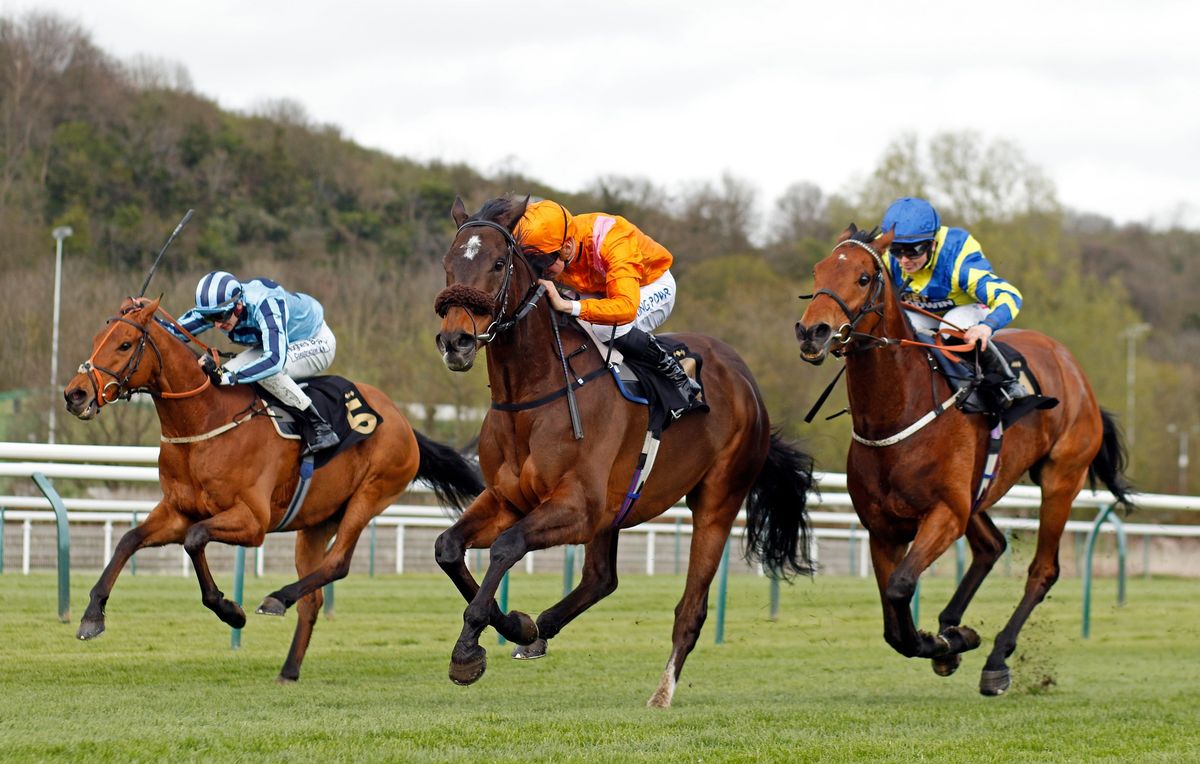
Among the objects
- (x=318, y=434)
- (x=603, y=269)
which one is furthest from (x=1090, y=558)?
(x=603, y=269)

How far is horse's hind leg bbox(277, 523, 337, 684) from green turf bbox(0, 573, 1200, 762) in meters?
0.16

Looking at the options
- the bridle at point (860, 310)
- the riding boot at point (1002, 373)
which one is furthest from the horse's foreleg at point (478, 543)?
the riding boot at point (1002, 373)

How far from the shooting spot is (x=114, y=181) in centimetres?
4538

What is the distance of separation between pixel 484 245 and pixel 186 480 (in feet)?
8.51

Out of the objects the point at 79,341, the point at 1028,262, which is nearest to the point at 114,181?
the point at 79,341

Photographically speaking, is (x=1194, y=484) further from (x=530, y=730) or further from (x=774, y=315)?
(x=530, y=730)

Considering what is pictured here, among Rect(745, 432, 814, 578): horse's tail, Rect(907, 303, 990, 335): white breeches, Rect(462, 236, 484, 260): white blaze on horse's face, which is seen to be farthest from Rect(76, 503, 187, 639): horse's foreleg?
Rect(907, 303, 990, 335): white breeches

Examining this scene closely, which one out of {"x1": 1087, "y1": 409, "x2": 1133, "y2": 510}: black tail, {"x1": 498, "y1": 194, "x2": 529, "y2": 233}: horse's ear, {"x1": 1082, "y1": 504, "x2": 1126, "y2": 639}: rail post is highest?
{"x1": 498, "y1": 194, "x2": 529, "y2": 233}: horse's ear

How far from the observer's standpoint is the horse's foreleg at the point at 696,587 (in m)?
6.66

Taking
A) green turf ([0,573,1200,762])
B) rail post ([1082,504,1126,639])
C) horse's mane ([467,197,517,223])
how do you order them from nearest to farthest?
green turf ([0,573,1200,762]) → horse's mane ([467,197,517,223]) → rail post ([1082,504,1126,639])

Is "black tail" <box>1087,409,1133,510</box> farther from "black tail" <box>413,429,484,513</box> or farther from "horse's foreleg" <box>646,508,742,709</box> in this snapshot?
"black tail" <box>413,429,484,513</box>

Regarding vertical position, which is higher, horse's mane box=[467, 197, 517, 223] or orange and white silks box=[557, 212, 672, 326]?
horse's mane box=[467, 197, 517, 223]

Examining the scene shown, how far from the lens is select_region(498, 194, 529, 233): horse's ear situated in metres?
5.80

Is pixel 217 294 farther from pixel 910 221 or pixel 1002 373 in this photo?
pixel 1002 373
